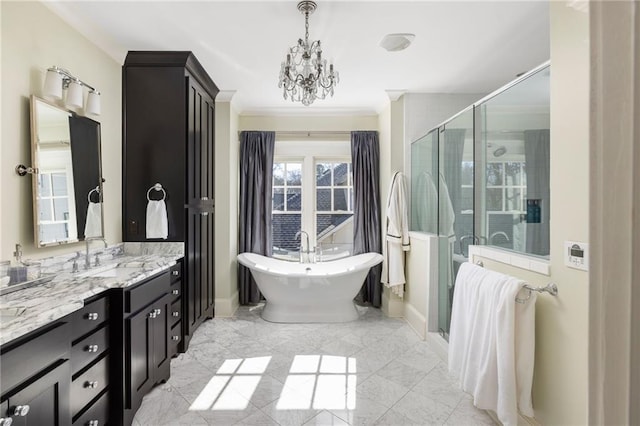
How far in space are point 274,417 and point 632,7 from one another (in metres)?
2.29

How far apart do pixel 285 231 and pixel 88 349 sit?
122 inches

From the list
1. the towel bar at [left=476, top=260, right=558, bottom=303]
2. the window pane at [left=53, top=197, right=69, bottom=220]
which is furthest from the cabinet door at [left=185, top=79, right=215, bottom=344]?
the towel bar at [left=476, top=260, right=558, bottom=303]

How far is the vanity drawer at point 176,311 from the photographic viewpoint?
2.65 m

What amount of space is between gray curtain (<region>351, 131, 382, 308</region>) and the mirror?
279 centimetres

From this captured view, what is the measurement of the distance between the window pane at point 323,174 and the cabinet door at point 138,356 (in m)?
2.90

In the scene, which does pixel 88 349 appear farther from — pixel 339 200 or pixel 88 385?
pixel 339 200

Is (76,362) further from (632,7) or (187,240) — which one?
(632,7)

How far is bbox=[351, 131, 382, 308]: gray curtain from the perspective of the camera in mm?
4285

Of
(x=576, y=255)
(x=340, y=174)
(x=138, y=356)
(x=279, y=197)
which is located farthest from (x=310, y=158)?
(x=576, y=255)

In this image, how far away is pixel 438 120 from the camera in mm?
3811

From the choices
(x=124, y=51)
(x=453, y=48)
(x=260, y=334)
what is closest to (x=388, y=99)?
(x=453, y=48)

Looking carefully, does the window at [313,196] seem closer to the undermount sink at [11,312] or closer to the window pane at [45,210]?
the window pane at [45,210]

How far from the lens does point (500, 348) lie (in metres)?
1.72

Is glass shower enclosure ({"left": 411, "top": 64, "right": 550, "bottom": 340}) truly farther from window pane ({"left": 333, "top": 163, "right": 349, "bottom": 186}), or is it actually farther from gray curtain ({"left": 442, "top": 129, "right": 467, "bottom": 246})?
window pane ({"left": 333, "top": 163, "right": 349, "bottom": 186})
